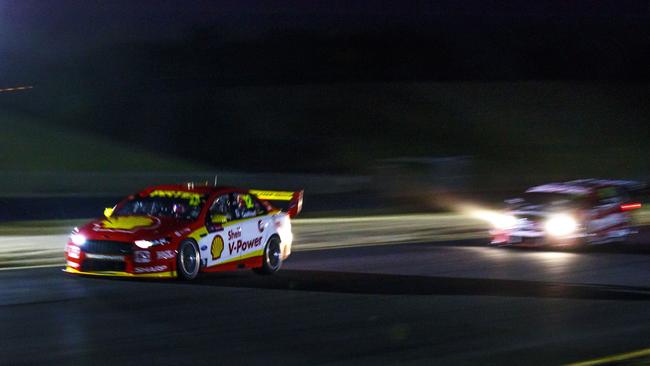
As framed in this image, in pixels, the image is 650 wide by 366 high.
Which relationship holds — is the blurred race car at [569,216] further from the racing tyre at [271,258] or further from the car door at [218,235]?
the car door at [218,235]

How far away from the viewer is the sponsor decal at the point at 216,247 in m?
14.8

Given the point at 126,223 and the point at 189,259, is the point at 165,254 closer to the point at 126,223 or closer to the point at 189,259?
the point at 189,259

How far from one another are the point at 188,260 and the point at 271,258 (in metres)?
1.86

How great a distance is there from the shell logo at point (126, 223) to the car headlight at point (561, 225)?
8680 millimetres

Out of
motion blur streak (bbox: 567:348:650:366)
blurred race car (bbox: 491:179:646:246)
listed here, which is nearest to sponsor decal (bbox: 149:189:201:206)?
motion blur streak (bbox: 567:348:650:366)

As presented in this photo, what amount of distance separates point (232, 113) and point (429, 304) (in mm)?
45822

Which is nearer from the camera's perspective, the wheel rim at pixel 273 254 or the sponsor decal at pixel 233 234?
the sponsor decal at pixel 233 234

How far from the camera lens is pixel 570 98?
69.2m

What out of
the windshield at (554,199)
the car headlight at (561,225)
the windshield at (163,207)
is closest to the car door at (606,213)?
the windshield at (554,199)

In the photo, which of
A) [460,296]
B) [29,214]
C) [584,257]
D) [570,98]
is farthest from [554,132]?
[460,296]

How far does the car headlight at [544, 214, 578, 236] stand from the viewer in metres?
20.6

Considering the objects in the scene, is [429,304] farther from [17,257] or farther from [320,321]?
[17,257]

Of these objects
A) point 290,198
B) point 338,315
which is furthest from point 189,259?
point 338,315

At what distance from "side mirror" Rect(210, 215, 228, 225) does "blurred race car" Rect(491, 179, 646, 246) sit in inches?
297
